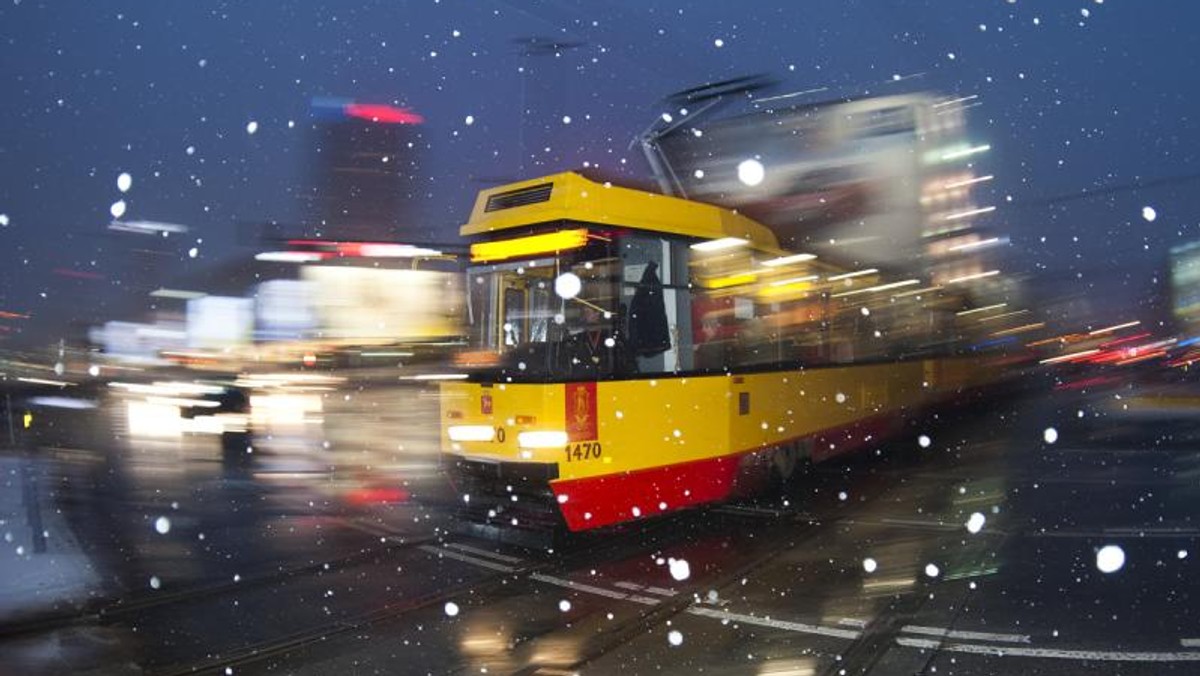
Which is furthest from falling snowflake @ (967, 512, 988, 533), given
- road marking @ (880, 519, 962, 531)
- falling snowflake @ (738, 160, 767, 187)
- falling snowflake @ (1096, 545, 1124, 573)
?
falling snowflake @ (738, 160, 767, 187)

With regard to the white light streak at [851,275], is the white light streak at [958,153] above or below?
above

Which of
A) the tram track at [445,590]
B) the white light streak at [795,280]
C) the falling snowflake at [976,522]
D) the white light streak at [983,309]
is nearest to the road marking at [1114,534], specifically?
the falling snowflake at [976,522]

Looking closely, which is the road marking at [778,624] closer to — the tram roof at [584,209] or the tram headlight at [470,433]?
the tram headlight at [470,433]

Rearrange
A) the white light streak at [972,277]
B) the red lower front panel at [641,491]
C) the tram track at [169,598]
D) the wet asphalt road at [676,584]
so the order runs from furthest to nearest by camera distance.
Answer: the white light streak at [972,277] < the red lower front panel at [641,491] < the tram track at [169,598] < the wet asphalt road at [676,584]

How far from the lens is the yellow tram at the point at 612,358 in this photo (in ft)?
25.5

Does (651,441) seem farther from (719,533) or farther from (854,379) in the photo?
(854,379)

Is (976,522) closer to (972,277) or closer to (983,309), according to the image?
(972,277)

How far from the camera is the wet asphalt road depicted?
17.1ft

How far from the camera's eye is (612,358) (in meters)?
8.01

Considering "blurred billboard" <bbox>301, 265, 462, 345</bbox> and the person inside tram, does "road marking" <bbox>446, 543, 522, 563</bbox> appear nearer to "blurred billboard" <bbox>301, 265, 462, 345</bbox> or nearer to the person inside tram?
the person inside tram

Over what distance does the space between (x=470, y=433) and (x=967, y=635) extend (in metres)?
4.76

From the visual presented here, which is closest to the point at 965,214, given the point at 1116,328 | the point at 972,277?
the point at 972,277

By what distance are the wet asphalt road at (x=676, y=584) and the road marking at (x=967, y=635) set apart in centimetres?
2

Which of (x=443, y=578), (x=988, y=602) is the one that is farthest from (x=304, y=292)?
(x=988, y=602)
